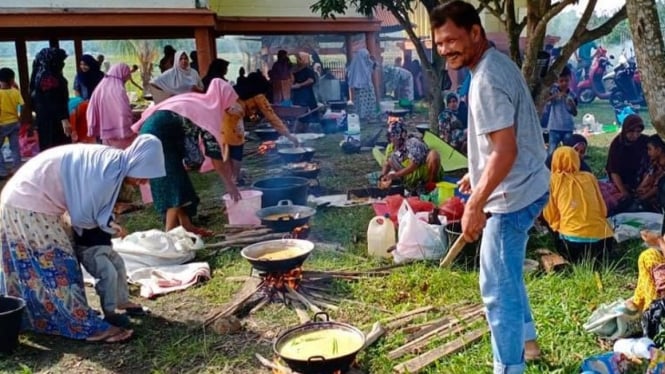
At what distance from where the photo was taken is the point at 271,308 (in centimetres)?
438

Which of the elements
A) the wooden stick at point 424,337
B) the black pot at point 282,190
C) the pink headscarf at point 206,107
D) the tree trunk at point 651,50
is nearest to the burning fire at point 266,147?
the black pot at point 282,190

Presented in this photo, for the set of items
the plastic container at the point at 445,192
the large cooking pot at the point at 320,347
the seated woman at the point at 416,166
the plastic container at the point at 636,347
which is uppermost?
the seated woman at the point at 416,166

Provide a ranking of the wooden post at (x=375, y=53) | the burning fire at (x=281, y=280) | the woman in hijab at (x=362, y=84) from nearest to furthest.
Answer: the burning fire at (x=281, y=280) → the woman in hijab at (x=362, y=84) → the wooden post at (x=375, y=53)

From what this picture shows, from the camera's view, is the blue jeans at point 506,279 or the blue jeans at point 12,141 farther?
the blue jeans at point 12,141

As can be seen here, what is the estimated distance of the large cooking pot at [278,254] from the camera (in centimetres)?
422

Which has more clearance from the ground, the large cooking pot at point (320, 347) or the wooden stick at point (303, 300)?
the large cooking pot at point (320, 347)

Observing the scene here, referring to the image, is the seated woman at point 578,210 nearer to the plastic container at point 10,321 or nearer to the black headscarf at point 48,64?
the plastic container at point 10,321

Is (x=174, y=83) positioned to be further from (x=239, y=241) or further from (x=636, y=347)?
(x=636, y=347)

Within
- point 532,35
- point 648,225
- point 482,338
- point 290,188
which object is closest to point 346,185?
point 290,188

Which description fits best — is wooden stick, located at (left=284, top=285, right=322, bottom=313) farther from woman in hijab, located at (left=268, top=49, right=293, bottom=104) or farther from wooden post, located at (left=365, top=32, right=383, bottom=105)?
wooden post, located at (left=365, top=32, right=383, bottom=105)

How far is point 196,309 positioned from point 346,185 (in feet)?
13.1

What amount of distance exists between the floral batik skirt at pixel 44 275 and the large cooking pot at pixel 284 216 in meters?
1.89

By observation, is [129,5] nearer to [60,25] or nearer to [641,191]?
[60,25]

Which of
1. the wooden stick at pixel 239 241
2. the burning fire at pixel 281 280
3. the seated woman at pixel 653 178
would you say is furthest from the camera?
the seated woman at pixel 653 178
